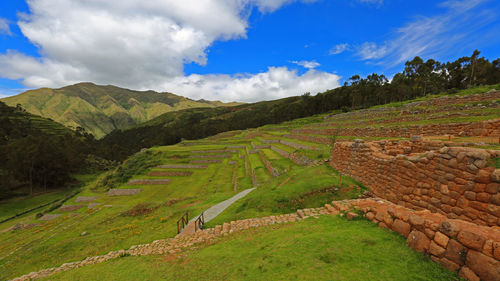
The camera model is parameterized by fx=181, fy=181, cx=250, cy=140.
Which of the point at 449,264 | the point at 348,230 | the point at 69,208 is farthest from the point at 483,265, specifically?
the point at 69,208

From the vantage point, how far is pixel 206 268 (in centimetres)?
455

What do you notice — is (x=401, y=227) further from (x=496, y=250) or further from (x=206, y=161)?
(x=206, y=161)

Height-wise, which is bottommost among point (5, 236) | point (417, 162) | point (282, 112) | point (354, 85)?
point (5, 236)

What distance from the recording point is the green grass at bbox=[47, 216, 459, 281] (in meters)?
3.11

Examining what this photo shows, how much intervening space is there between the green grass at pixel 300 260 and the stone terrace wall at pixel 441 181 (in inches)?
77.2

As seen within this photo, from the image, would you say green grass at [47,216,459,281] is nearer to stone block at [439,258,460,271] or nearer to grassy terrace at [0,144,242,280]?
stone block at [439,258,460,271]

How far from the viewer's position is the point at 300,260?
3756mm

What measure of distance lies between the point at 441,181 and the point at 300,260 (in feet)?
14.8

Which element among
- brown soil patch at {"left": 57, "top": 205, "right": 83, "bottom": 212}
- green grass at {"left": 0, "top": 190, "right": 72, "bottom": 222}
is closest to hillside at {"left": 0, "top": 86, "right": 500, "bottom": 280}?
brown soil patch at {"left": 57, "top": 205, "right": 83, "bottom": 212}

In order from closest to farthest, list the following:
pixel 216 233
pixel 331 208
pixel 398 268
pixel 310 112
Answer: pixel 398 268
pixel 331 208
pixel 216 233
pixel 310 112

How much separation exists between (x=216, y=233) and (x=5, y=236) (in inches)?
938

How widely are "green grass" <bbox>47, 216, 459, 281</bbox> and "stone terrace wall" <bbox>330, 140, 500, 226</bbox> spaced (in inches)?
77.2

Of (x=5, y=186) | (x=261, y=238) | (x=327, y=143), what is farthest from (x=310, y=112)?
(x=5, y=186)

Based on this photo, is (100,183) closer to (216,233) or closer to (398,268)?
(216,233)
